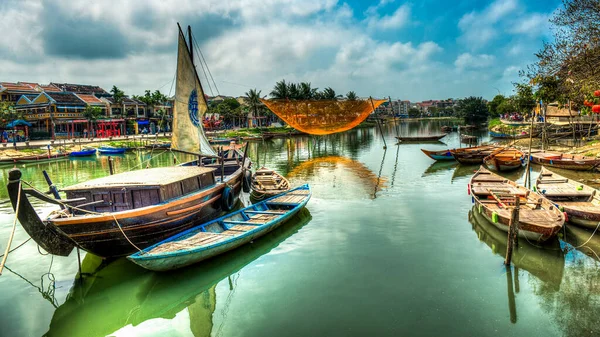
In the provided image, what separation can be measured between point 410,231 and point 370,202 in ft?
14.8

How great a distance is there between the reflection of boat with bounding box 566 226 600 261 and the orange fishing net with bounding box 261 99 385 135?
62.4 ft

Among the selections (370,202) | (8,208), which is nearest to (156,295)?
(370,202)

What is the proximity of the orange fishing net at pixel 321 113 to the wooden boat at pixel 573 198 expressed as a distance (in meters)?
15.4

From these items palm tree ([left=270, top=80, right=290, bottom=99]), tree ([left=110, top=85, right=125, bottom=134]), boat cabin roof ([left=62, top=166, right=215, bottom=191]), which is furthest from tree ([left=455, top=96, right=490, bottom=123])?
boat cabin roof ([left=62, top=166, right=215, bottom=191])

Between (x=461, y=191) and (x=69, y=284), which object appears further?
(x=461, y=191)

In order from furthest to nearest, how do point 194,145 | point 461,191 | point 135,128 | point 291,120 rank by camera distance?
point 135,128
point 291,120
point 461,191
point 194,145

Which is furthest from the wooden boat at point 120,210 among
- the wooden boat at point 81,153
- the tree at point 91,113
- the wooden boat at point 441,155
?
the tree at point 91,113

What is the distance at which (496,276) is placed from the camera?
930cm

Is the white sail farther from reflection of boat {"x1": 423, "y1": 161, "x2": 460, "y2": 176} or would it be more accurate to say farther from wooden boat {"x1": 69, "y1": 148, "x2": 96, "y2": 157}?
wooden boat {"x1": 69, "y1": 148, "x2": 96, "y2": 157}

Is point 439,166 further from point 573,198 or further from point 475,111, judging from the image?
point 475,111

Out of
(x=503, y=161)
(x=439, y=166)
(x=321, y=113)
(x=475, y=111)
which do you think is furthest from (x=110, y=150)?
(x=475, y=111)

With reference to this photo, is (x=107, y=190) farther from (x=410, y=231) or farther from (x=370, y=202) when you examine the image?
(x=370, y=202)

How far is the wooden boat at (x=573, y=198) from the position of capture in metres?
11.4

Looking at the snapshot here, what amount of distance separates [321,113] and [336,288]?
2093 centimetres
